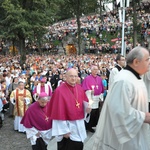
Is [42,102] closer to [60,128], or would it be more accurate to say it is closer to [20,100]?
[60,128]

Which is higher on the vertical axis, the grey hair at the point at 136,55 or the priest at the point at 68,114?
the grey hair at the point at 136,55

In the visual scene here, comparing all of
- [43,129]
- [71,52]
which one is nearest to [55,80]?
[43,129]

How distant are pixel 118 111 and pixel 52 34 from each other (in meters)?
36.5

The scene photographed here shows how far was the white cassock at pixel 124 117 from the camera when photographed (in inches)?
96.2

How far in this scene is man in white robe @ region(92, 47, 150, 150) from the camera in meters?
2.45

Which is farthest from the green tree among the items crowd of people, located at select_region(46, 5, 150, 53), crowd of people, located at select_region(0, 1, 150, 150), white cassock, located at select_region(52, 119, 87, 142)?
white cassock, located at select_region(52, 119, 87, 142)

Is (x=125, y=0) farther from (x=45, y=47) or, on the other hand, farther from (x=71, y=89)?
(x=45, y=47)

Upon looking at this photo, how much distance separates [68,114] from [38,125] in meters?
0.89

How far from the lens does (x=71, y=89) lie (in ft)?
14.1

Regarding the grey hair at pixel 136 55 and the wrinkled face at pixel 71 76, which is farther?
the wrinkled face at pixel 71 76

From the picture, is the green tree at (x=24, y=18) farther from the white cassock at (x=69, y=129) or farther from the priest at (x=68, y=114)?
the white cassock at (x=69, y=129)

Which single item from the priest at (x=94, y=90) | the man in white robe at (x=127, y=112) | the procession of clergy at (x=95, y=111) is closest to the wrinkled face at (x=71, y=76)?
the procession of clergy at (x=95, y=111)

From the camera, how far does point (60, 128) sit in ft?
13.3

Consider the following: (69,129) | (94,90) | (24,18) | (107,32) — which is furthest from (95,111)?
(107,32)
